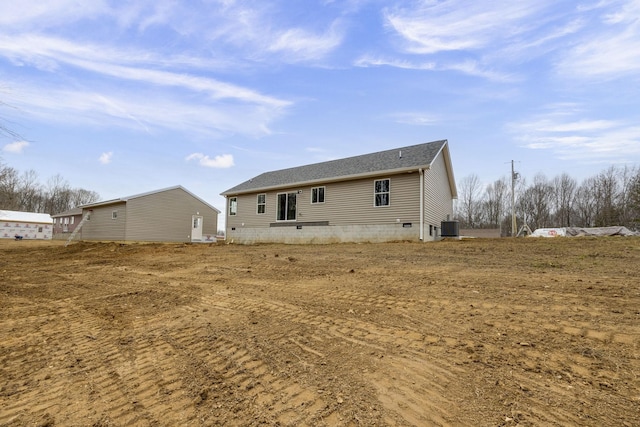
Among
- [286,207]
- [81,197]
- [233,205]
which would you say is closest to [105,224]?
[233,205]

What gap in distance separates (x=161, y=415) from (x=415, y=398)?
1703mm

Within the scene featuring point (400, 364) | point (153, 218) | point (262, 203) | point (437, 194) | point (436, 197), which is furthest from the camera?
point (153, 218)

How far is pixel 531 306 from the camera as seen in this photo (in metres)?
3.69

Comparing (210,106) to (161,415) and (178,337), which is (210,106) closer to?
(178,337)

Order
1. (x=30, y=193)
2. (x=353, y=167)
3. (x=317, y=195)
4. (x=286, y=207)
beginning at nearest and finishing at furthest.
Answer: (x=353, y=167) → (x=317, y=195) → (x=286, y=207) → (x=30, y=193)

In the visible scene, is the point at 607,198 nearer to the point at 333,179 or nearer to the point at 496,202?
the point at 496,202

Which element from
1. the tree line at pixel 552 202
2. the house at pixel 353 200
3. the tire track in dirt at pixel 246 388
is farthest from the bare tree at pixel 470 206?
the tire track in dirt at pixel 246 388

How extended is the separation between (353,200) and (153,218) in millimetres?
17692

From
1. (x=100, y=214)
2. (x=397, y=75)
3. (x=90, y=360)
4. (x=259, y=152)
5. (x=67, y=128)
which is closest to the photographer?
(x=90, y=360)

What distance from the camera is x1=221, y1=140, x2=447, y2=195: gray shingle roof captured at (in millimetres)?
14305

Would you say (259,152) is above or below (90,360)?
above

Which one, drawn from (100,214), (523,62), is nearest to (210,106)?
(523,62)

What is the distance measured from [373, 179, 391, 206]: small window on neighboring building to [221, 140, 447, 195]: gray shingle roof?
0.64 meters

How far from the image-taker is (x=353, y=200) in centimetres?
1521
